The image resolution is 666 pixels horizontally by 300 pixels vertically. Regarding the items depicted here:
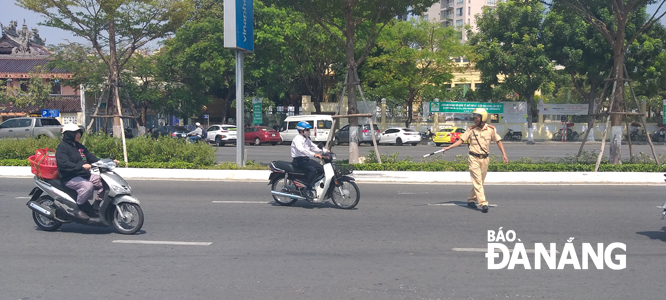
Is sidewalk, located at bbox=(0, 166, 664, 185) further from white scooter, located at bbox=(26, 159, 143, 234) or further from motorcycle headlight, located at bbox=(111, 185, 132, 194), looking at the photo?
motorcycle headlight, located at bbox=(111, 185, 132, 194)

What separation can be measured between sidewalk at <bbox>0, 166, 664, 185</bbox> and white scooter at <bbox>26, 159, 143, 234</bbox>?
6.72m

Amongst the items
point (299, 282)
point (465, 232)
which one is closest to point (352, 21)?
point (465, 232)

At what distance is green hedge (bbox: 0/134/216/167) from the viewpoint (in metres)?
16.8

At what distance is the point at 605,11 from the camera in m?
34.2

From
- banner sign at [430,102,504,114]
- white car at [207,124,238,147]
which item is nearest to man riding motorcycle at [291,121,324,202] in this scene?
white car at [207,124,238,147]

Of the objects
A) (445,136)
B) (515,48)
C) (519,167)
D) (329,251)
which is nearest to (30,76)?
(445,136)

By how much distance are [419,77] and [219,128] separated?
1413 centimetres

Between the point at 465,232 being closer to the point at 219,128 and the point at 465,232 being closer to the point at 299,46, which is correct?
the point at 219,128

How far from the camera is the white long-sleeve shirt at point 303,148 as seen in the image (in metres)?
9.83

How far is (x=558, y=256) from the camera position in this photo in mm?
6625

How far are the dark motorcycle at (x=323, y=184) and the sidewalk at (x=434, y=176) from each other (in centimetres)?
408

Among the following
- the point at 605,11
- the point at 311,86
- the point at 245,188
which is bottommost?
the point at 245,188

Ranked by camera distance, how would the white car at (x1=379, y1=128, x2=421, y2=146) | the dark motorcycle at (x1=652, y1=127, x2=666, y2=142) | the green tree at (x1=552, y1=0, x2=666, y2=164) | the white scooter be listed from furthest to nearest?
the dark motorcycle at (x1=652, y1=127, x2=666, y2=142) < the white car at (x1=379, y1=128, x2=421, y2=146) < the green tree at (x1=552, y1=0, x2=666, y2=164) < the white scooter

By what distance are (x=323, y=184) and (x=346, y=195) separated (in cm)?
48
